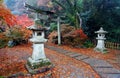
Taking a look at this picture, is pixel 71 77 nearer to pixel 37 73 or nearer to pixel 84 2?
pixel 37 73

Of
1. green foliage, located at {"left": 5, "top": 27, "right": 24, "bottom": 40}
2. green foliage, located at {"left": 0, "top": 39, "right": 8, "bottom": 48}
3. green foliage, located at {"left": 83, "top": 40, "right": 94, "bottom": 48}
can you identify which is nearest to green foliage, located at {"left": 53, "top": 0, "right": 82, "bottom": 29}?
green foliage, located at {"left": 83, "top": 40, "right": 94, "bottom": 48}

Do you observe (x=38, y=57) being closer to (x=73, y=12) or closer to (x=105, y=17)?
(x=73, y=12)

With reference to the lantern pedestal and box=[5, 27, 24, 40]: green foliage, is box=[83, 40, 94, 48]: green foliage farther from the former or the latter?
the lantern pedestal

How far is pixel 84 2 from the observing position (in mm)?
17828

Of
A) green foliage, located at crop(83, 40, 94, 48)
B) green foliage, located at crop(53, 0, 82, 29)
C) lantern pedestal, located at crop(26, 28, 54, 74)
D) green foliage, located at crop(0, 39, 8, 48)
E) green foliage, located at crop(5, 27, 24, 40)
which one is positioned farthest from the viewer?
green foliage, located at crop(53, 0, 82, 29)

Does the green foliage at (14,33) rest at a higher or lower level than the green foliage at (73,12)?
lower

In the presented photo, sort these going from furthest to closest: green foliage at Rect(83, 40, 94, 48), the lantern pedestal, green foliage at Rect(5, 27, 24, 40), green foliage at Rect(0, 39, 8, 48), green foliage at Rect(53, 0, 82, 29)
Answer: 1. green foliage at Rect(53, 0, 82, 29)
2. green foliage at Rect(83, 40, 94, 48)
3. green foliage at Rect(5, 27, 24, 40)
4. green foliage at Rect(0, 39, 8, 48)
5. the lantern pedestal

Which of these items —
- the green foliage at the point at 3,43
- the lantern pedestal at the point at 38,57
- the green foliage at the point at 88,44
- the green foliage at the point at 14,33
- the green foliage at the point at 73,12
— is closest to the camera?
the lantern pedestal at the point at 38,57

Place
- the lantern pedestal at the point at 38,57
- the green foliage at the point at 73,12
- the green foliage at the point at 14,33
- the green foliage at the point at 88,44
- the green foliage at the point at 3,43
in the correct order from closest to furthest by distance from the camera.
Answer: the lantern pedestal at the point at 38,57
the green foliage at the point at 3,43
the green foliage at the point at 14,33
the green foliage at the point at 88,44
the green foliage at the point at 73,12

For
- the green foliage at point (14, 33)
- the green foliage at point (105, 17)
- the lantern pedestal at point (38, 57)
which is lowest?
the lantern pedestal at point (38, 57)

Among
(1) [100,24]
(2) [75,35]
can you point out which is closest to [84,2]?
(1) [100,24]

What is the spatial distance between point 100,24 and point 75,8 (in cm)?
329

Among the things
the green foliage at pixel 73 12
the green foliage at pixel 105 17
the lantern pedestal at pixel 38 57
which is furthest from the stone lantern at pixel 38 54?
the green foliage at pixel 105 17

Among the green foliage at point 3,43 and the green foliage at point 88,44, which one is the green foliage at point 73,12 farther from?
the green foliage at point 3,43
